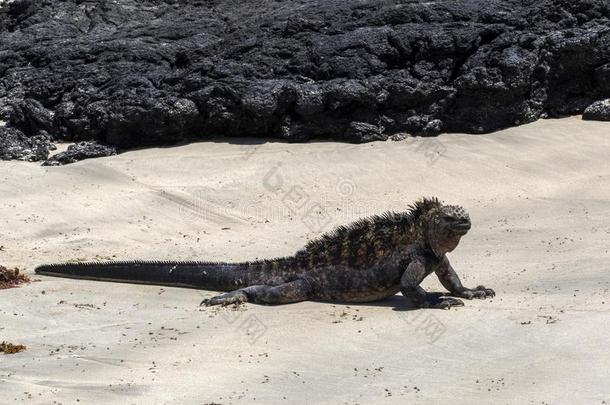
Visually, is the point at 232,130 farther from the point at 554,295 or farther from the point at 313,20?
the point at 554,295

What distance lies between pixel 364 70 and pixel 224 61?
2.13m

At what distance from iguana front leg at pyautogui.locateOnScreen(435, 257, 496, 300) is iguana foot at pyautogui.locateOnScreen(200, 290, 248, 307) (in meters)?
1.83

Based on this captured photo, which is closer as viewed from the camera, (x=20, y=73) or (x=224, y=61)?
(x=224, y=61)

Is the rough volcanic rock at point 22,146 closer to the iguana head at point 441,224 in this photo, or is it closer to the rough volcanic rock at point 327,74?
the rough volcanic rock at point 327,74

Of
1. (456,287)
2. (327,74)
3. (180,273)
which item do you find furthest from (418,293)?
(327,74)

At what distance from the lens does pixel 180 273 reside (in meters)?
11.1

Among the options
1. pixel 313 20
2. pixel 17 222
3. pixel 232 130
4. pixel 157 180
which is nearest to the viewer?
pixel 17 222

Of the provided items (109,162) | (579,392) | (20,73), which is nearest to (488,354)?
(579,392)

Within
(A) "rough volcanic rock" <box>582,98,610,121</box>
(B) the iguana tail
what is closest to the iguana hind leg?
(B) the iguana tail

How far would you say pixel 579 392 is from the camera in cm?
717

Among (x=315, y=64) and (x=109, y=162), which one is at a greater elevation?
(x=315, y=64)

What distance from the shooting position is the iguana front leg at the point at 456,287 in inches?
404

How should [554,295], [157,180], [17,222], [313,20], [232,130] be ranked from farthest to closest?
[313,20] < [232,130] < [157,180] < [17,222] < [554,295]

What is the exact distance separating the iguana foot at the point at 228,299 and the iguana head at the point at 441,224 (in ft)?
5.77
